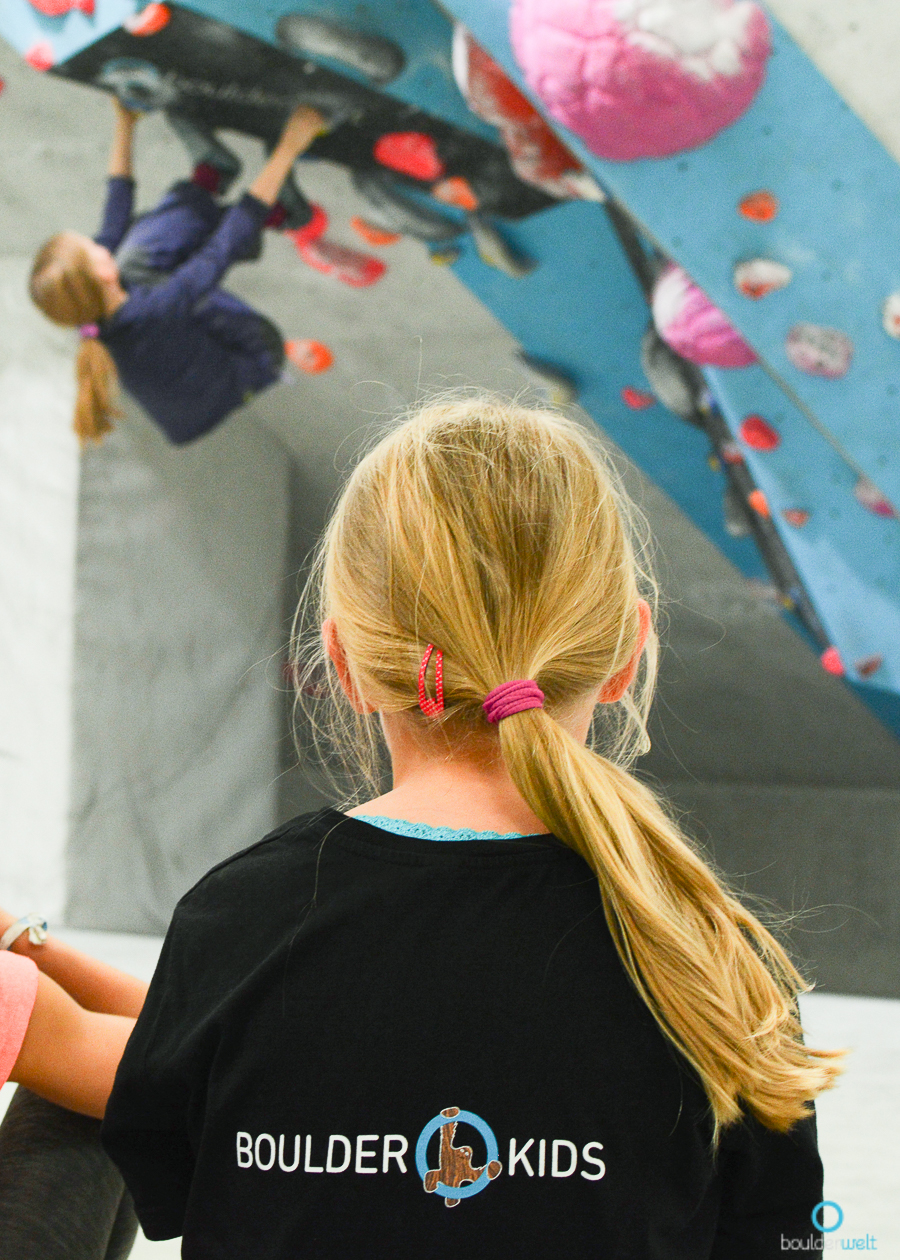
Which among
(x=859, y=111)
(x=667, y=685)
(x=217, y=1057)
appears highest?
(x=859, y=111)

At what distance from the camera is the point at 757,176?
9.28 ft

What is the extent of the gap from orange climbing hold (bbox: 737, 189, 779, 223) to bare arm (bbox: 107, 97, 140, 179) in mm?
1842

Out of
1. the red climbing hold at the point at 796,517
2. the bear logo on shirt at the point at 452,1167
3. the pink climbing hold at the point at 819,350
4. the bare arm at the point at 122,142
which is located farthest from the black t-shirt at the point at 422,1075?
the bare arm at the point at 122,142

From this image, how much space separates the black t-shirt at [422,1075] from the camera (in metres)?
0.63

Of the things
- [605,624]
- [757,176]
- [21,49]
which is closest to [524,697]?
[605,624]

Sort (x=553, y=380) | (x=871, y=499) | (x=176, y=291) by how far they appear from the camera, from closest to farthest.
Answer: (x=871, y=499) → (x=553, y=380) → (x=176, y=291)

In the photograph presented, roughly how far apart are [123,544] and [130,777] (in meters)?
0.89

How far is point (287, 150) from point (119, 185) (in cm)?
60

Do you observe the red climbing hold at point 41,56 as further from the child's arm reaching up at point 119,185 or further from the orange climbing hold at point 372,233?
the orange climbing hold at point 372,233

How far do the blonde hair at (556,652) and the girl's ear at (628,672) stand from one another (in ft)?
0.06

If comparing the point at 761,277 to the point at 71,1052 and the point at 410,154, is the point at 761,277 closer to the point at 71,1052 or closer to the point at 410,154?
the point at 410,154

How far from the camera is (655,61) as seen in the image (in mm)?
2820

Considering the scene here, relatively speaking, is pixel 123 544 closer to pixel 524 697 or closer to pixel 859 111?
pixel 859 111

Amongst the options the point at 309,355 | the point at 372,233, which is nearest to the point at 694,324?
the point at 372,233
